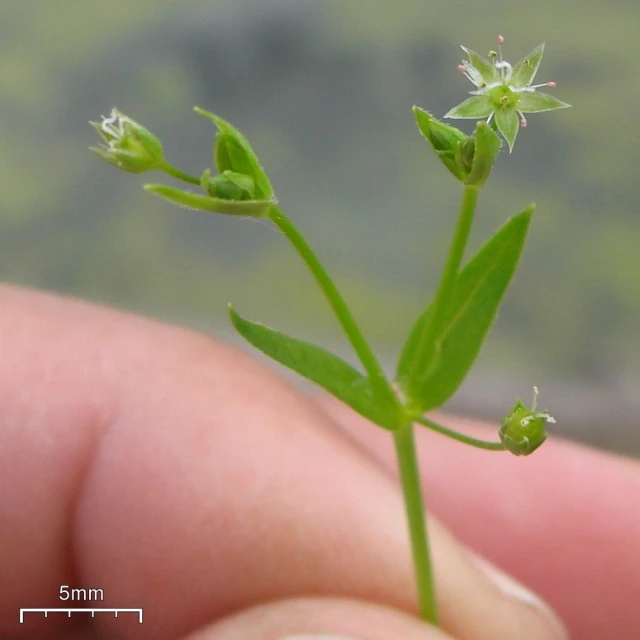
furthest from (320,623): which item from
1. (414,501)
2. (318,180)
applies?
(318,180)

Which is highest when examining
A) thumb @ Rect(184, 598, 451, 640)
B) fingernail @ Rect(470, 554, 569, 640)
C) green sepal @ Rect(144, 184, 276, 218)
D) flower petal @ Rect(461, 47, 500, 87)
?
flower petal @ Rect(461, 47, 500, 87)

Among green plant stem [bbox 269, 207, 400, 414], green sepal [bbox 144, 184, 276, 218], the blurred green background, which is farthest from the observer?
the blurred green background

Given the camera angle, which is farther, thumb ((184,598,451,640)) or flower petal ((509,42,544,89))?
thumb ((184,598,451,640))

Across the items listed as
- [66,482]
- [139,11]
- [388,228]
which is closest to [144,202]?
[139,11]

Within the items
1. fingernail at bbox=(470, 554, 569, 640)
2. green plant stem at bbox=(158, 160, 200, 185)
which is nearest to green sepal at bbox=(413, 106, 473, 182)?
green plant stem at bbox=(158, 160, 200, 185)

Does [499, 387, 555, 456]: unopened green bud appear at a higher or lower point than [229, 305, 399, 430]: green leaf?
lower

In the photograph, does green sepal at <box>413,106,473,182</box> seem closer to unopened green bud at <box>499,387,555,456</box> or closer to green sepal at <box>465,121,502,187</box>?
green sepal at <box>465,121,502,187</box>

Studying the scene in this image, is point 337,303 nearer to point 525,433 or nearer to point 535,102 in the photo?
point 525,433
